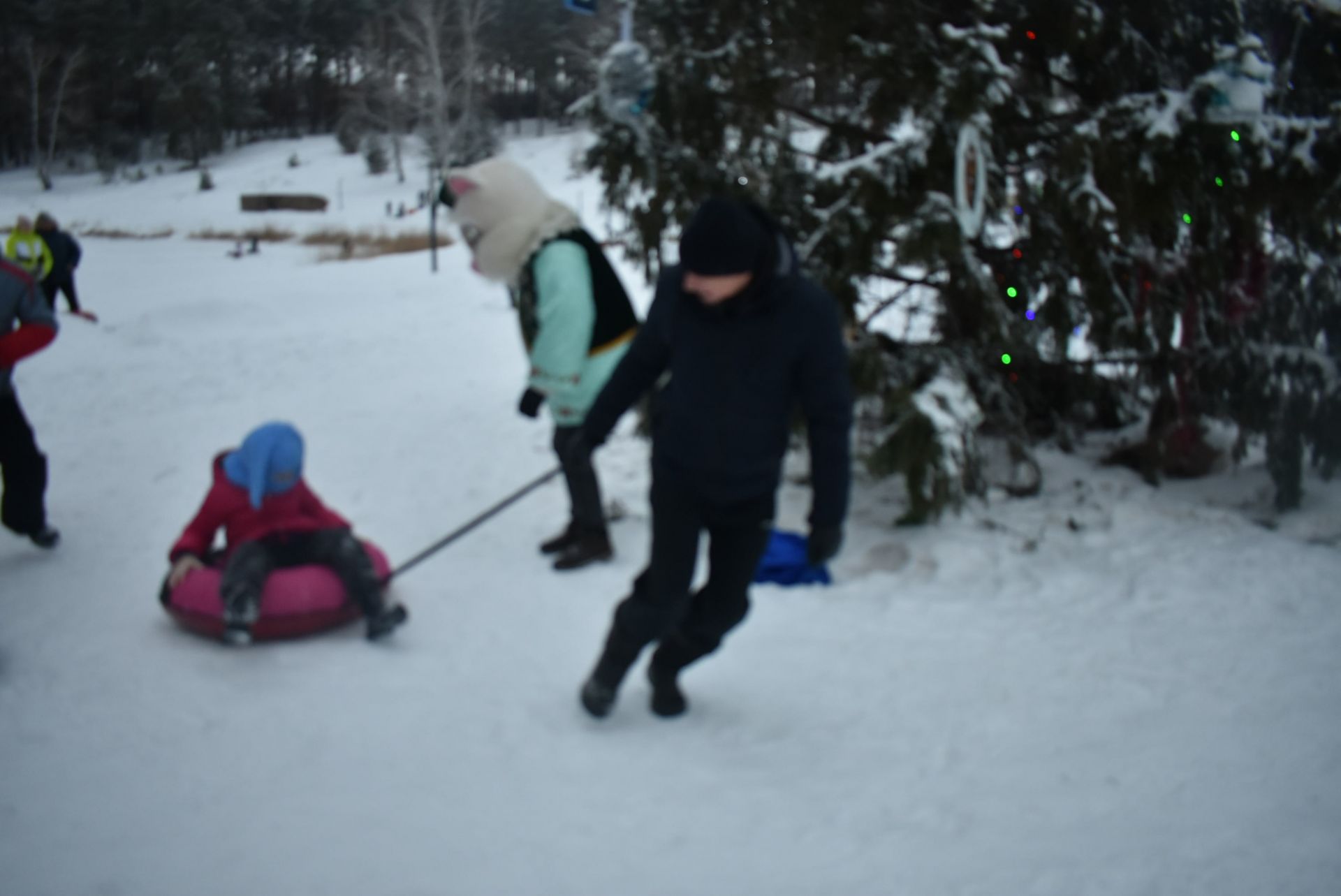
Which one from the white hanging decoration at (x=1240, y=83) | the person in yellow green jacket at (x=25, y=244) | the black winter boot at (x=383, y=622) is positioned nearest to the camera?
the black winter boot at (x=383, y=622)

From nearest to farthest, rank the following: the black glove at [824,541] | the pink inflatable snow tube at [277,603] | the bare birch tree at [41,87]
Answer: the black glove at [824,541], the pink inflatable snow tube at [277,603], the bare birch tree at [41,87]

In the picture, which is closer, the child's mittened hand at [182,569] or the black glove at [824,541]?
the black glove at [824,541]

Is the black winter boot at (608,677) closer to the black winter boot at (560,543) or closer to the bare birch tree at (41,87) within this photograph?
the black winter boot at (560,543)

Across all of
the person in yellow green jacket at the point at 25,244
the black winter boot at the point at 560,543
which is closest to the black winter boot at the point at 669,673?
the black winter boot at the point at 560,543

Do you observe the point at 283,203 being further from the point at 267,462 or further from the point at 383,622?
the point at 383,622

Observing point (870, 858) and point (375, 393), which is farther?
point (375, 393)

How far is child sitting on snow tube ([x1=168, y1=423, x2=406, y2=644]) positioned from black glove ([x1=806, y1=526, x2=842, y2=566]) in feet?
5.17

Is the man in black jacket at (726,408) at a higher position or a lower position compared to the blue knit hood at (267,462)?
higher

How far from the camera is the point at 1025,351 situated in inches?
165

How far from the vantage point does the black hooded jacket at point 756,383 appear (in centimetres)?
214

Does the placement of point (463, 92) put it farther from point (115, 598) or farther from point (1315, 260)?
point (1315, 260)

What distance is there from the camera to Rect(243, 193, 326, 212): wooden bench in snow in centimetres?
714

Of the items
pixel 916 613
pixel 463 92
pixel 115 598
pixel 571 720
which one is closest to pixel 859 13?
pixel 916 613

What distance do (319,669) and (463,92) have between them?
7751 millimetres
